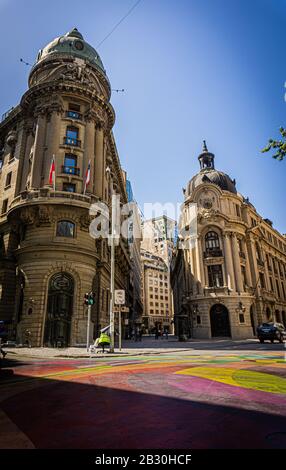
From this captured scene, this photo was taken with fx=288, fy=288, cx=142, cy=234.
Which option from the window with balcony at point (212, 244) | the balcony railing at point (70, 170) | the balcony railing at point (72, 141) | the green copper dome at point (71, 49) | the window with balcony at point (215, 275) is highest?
the green copper dome at point (71, 49)

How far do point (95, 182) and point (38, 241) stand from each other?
8460 mm

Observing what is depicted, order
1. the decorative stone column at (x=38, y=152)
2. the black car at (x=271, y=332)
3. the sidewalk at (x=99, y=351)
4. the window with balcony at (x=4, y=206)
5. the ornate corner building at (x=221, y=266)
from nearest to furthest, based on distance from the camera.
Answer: the sidewalk at (x=99, y=351) < the black car at (x=271, y=332) < the decorative stone column at (x=38, y=152) < the window with balcony at (x=4, y=206) < the ornate corner building at (x=221, y=266)

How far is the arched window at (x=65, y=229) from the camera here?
23.8 metres

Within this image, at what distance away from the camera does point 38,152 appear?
2681cm

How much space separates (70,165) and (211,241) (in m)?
24.8

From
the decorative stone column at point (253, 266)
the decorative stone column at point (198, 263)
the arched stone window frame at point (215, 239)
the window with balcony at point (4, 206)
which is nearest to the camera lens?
the window with balcony at point (4, 206)

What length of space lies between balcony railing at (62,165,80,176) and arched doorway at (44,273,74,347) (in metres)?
9.62

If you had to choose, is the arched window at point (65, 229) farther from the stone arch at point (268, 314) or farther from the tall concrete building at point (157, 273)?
the tall concrete building at point (157, 273)

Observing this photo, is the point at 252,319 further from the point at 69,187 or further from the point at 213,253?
the point at 69,187

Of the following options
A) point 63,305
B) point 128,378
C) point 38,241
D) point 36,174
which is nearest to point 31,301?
point 63,305

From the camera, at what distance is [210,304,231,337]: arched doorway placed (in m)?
→ 38.9

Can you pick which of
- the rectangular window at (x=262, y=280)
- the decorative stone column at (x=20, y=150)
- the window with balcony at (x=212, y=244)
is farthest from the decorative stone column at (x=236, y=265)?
the decorative stone column at (x=20, y=150)
